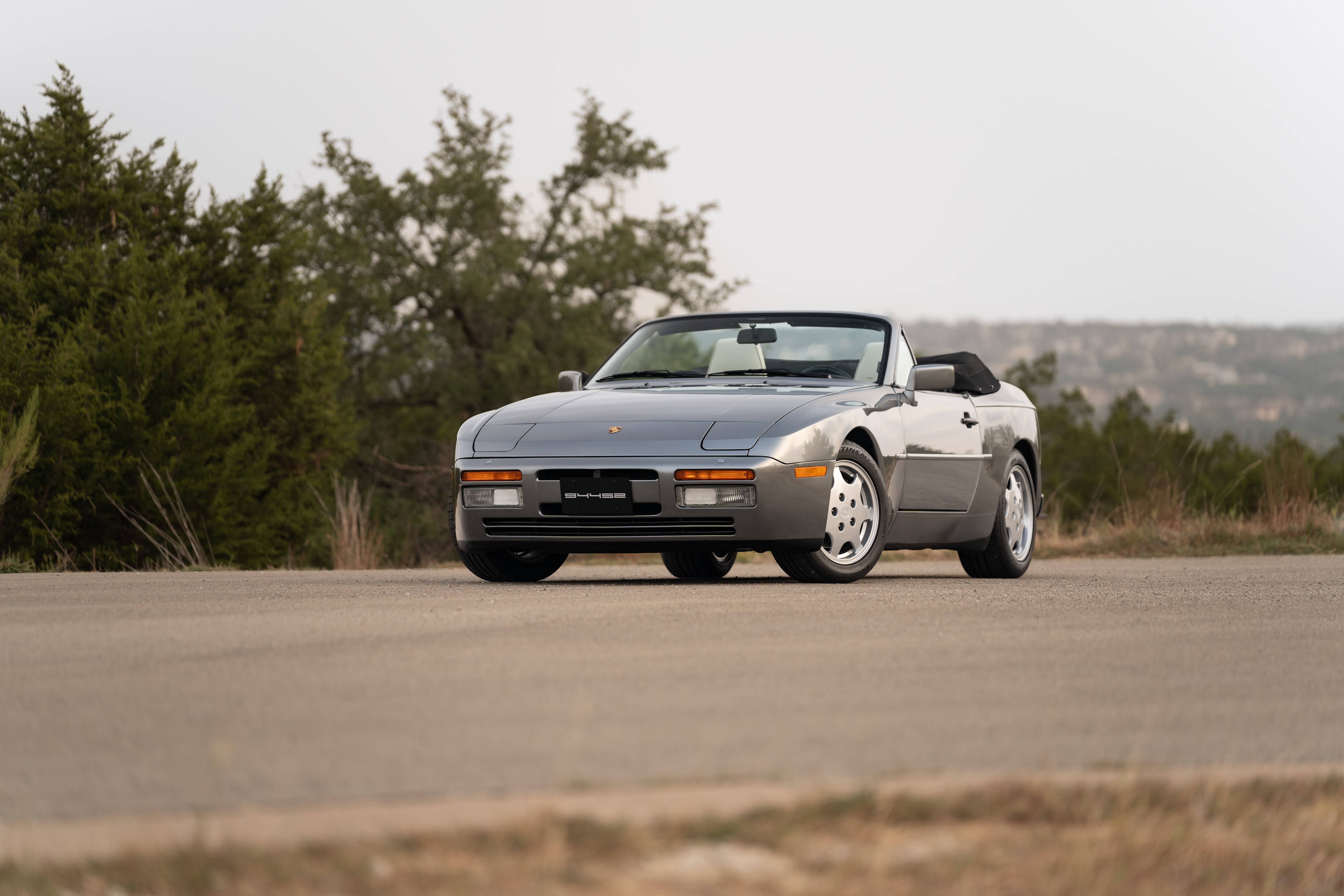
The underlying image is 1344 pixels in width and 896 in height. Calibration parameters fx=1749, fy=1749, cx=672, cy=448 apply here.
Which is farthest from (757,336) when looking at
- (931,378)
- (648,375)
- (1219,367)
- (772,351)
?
(1219,367)

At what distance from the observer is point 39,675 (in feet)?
17.7

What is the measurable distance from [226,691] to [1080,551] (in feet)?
38.7

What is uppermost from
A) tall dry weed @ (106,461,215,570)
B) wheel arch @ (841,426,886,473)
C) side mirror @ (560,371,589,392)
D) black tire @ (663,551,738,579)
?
side mirror @ (560,371,589,392)

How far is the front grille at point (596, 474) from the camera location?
28.7ft

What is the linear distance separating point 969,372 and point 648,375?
2.23 m

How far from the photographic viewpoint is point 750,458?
8.73 meters

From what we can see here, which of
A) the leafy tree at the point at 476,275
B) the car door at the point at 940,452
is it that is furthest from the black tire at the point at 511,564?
the leafy tree at the point at 476,275

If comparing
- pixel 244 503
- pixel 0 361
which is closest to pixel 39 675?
pixel 0 361

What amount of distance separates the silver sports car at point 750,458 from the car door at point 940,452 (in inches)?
0.5

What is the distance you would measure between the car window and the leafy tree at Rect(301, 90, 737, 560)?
3580cm

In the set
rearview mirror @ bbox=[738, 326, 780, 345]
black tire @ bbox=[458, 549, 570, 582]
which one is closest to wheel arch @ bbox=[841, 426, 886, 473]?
rearview mirror @ bbox=[738, 326, 780, 345]

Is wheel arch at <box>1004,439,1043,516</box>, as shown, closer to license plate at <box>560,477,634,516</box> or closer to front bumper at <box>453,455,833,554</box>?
front bumper at <box>453,455,833,554</box>

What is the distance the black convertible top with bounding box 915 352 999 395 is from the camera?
11.1 meters

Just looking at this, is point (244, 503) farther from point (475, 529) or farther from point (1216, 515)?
point (475, 529)
